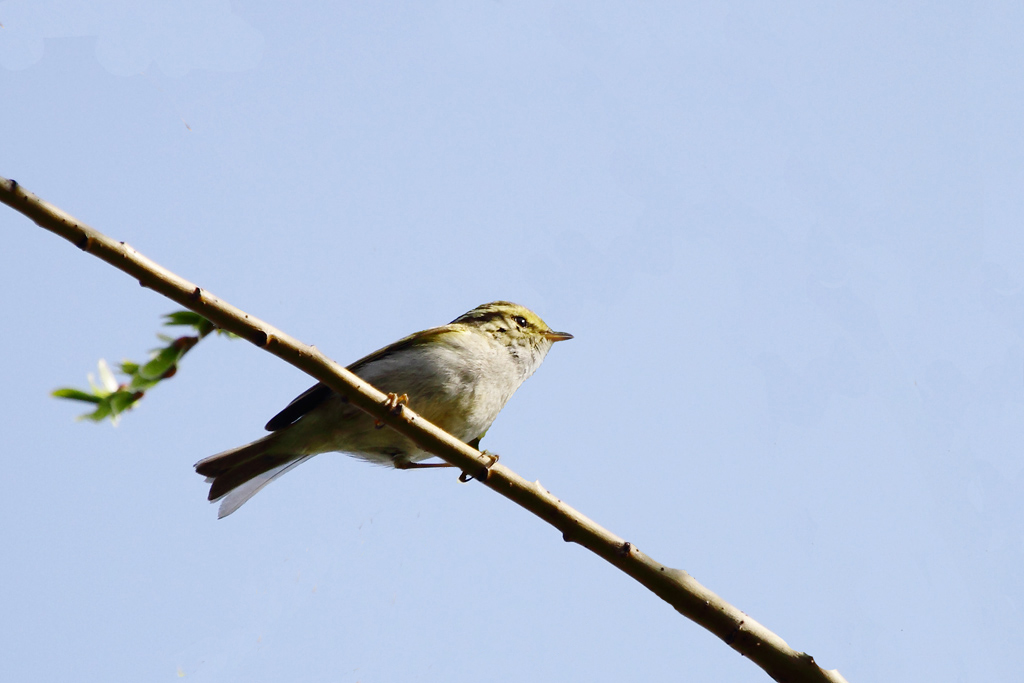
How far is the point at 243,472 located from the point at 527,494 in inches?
95.3

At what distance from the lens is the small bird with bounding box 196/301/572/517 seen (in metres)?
4.62

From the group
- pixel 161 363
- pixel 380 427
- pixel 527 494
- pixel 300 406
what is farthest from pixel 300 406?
pixel 161 363

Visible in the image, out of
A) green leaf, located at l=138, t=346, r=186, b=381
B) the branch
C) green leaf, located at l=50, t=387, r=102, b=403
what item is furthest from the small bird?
green leaf, located at l=50, t=387, r=102, b=403

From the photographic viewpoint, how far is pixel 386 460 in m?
4.93

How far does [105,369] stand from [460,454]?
4.20 ft

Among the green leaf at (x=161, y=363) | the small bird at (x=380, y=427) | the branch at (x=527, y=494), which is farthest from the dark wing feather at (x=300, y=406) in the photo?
the green leaf at (x=161, y=363)

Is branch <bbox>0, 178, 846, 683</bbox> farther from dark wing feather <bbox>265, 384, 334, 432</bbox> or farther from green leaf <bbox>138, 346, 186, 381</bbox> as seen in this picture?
dark wing feather <bbox>265, 384, 334, 432</bbox>

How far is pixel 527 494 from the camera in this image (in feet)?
9.98

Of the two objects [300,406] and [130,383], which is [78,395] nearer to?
[130,383]

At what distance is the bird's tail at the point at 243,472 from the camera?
472 cm

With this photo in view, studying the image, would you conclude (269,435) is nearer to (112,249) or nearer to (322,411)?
(322,411)

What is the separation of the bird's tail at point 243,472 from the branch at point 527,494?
1917mm

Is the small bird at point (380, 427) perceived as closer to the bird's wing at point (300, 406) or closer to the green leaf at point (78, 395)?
the bird's wing at point (300, 406)

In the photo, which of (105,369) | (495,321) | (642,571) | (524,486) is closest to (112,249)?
(105,369)
